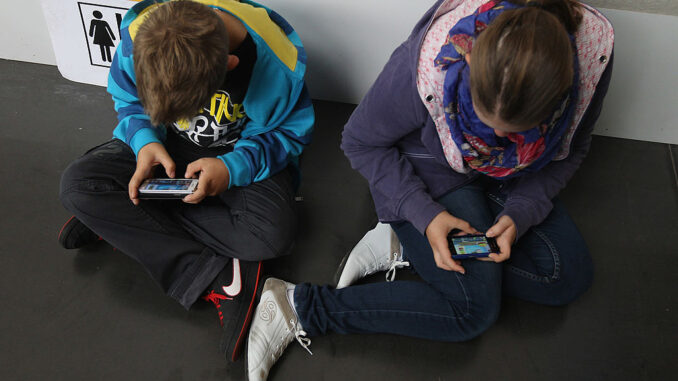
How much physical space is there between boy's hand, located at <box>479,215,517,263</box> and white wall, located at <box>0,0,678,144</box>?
662 millimetres


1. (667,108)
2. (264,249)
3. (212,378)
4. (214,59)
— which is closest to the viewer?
(214,59)

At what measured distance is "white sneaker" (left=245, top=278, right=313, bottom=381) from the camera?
96cm

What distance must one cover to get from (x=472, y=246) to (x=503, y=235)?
73 millimetres

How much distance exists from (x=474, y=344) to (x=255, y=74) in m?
0.75

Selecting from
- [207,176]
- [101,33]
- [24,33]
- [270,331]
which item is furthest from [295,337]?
[24,33]

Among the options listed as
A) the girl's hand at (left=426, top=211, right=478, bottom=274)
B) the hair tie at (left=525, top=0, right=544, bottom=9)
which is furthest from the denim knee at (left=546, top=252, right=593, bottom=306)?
the hair tie at (left=525, top=0, right=544, bottom=9)

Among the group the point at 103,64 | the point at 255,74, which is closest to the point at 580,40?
the point at 255,74

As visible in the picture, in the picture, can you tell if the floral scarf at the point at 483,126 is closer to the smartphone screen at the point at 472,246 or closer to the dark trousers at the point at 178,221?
the smartphone screen at the point at 472,246

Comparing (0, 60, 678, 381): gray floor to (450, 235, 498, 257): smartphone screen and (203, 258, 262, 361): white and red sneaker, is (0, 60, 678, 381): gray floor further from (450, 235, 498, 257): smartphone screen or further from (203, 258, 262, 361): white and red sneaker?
(450, 235, 498, 257): smartphone screen

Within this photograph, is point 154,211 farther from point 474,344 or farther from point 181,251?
point 474,344

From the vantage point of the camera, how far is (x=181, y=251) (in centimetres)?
105

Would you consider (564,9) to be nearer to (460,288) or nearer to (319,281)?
(460,288)

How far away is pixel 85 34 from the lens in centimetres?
146

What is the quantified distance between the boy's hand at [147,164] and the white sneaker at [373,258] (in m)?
0.43
